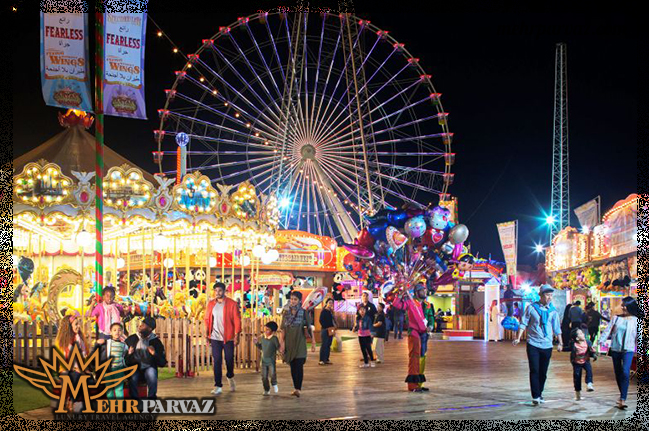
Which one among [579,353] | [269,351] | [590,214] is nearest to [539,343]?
[579,353]

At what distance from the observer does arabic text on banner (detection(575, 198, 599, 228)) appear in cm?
2789

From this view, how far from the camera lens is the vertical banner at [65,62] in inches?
465

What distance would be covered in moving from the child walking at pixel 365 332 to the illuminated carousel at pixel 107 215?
3.02 metres

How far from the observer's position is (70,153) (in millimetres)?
19000

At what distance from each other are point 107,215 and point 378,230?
1113 centimetres

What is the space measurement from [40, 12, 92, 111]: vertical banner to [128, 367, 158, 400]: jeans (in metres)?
4.48

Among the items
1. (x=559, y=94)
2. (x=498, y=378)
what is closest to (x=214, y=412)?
(x=498, y=378)

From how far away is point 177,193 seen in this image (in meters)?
17.8

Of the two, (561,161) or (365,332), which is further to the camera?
(561,161)

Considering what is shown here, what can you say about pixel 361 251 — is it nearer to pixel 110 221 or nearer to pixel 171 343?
pixel 110 221

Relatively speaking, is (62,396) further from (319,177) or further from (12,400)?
(319,177)

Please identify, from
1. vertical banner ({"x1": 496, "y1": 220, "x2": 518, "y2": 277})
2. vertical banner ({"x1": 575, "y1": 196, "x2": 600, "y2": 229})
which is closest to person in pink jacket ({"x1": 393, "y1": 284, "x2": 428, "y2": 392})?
vertical banner ({"x1": 575, "y1": 196, "x2": 600, "y2": 229})

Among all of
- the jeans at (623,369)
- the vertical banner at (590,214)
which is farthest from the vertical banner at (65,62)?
the vertical banner at (590,214)

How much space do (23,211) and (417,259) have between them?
13.1m
